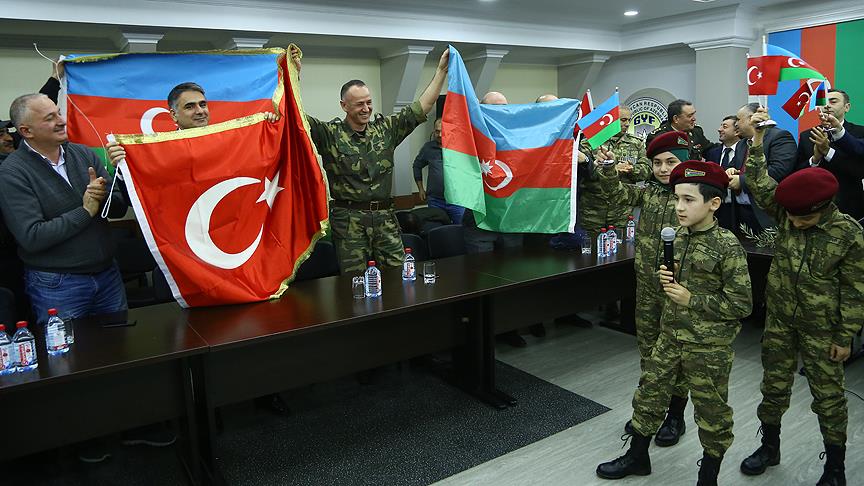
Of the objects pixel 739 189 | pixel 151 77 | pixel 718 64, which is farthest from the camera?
pixel 718 64

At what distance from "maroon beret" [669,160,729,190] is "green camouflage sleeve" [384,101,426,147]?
72.6 inches

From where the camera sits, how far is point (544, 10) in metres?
6.89

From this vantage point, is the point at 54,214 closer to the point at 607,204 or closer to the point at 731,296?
the point at 731,296

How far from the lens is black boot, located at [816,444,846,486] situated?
8.66 ft

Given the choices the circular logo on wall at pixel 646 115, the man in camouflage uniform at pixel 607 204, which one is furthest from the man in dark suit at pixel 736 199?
the circular logo on wall at pixel 646 115

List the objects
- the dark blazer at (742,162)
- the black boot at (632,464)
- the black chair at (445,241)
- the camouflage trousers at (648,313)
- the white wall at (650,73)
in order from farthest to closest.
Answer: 1. the white wall at (650,73)
2. the black chair at (445,241)
3. the dark blazer at (742,162)
4. the camouflage trousers at (648,313)
5. the black boot at (632,464)

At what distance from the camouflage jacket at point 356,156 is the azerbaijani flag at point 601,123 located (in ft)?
3.86

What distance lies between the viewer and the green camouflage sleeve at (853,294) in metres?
2.54

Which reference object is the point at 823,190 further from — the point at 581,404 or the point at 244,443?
the point at 244,443

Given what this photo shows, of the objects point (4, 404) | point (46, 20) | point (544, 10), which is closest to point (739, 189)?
point (544, 10)

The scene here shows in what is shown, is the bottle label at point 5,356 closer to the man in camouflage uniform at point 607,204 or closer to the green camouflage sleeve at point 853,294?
the green camouflage sleeve at point 853,294

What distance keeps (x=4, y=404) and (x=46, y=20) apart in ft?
11.5

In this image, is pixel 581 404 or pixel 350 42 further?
pixel 350 42

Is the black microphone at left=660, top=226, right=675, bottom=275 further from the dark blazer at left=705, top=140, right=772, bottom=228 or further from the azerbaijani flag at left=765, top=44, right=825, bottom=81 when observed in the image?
the dark blazer at left=705, top=140, right=772, bottom=228
